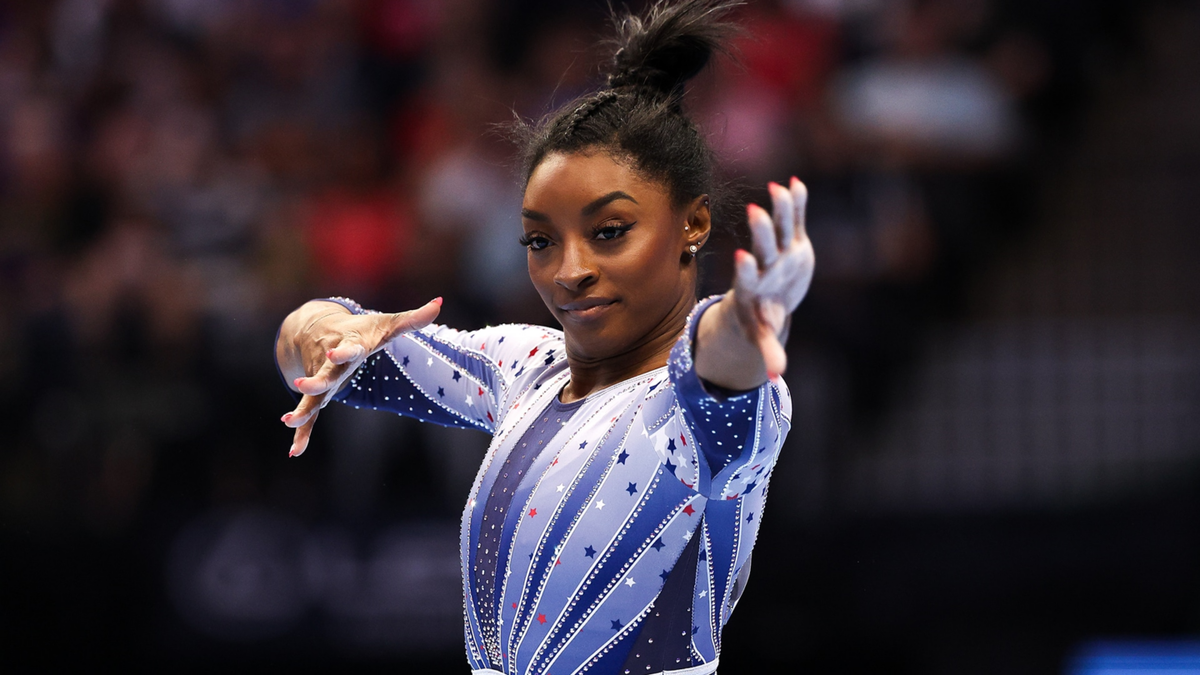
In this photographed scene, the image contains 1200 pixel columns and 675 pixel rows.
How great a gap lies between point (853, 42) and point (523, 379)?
3.72 meters

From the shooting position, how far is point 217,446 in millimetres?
4406

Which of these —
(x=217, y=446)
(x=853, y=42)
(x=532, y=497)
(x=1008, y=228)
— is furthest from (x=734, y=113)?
(x=532, y=497)

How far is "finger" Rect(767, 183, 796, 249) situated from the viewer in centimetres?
148

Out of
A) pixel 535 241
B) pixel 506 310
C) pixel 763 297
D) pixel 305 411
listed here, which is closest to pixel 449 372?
pixel 305 411

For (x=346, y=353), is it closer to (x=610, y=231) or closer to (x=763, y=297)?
(x=610, y=231)

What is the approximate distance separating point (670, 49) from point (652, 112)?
0.20 metres

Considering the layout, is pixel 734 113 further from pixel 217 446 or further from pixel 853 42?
pixel 217 446

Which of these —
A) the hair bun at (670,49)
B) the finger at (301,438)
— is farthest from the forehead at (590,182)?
the finger at (301,438)

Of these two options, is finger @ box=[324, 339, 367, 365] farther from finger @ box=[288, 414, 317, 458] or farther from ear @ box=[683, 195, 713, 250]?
ear @ box=[683, 195, 713, 250]

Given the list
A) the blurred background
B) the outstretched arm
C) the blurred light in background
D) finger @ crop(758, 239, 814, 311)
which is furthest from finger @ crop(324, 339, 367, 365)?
the blurred light in background

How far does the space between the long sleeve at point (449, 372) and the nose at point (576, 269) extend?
1.35ft

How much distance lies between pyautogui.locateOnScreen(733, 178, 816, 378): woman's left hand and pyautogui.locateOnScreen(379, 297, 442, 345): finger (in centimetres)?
65

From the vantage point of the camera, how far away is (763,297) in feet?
4.99

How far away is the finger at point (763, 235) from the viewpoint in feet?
4.75
